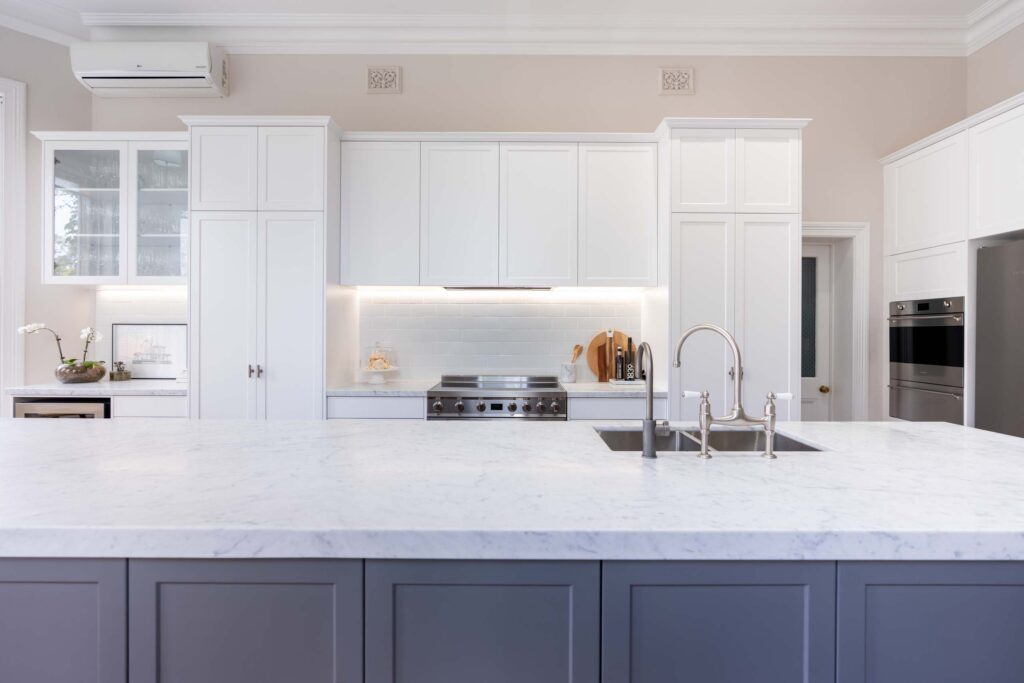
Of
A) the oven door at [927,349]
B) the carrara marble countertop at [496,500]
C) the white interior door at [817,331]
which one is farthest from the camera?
the white interior door at [817,331]

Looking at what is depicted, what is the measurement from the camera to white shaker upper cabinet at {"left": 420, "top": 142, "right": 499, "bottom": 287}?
3.65 metres

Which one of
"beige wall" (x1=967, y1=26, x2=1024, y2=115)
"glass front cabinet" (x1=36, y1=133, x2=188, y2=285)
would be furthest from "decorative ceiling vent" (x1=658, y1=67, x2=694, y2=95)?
"glass front cabinet" (x1=36, y1=133, x2=188, y2=285)

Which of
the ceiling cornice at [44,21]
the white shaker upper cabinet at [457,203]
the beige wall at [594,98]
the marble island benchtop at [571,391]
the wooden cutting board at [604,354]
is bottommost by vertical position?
the marble island benchtop at [571,391]

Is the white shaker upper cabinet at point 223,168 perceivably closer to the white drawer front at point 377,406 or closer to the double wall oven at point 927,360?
the white drawer front at point 377,406

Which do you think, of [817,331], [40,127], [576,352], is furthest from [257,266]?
[817,331]

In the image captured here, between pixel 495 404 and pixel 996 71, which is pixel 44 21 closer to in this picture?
pixel 495 404

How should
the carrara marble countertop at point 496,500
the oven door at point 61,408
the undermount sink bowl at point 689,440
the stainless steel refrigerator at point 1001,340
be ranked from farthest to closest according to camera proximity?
the oven door at point 61,408
the stainless steel refrigerator at point 1001,340
the undermount sink bowl at point 689,440
the carrara marble countertop at point 496,500

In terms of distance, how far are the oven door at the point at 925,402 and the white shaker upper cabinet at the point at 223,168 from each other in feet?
14.2

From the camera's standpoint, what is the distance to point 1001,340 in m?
2.98

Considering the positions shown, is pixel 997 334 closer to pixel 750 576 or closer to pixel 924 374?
pixel 924 374

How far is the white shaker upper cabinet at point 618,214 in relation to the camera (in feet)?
11.9

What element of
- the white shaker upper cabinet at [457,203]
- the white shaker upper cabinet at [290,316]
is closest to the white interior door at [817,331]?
the white shaker upper cabinet at [457,203]

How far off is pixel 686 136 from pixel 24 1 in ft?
14.4

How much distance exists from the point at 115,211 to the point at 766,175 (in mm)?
4213
